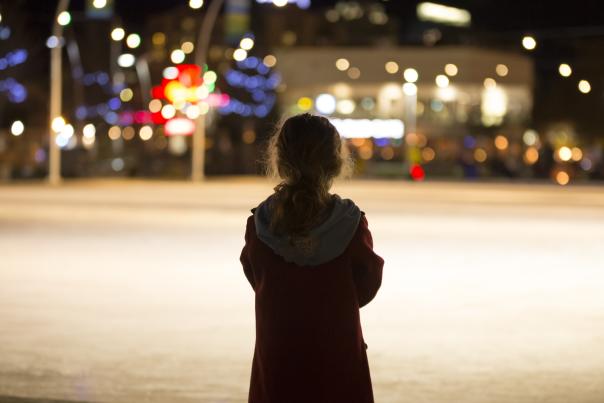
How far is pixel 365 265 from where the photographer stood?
457cm

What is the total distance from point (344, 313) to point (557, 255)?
14984mm

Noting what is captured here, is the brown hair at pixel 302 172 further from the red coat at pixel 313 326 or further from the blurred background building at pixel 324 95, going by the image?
the blurred background building at pixel 324 95

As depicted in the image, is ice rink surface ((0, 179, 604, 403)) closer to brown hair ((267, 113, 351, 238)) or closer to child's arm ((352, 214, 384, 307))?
child's arm ((352, 214, 384, 307))

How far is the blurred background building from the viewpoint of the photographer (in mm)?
64438

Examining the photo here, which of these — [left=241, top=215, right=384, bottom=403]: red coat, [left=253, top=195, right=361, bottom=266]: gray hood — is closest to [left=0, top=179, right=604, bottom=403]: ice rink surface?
[left=241, top=215, right=384, bottom=403]: red coat

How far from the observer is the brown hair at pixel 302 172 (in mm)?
4449

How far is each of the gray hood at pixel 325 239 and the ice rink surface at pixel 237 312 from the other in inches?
146

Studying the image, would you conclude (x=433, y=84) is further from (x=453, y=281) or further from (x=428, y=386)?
(x=428, y=386)

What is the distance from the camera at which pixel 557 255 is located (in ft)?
62.7

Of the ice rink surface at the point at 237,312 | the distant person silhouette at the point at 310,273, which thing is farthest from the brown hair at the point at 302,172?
the ice rink surface at the point at 237,312

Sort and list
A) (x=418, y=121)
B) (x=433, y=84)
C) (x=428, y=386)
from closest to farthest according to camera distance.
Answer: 1. (x=428, y=386)
2. (x=433, y=84)
3. (x=418, y=121)

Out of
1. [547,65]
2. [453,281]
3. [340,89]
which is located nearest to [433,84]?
[340,89]

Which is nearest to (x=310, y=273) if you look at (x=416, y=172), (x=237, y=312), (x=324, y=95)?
(x=237, y=312)

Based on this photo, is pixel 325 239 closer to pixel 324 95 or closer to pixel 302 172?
pixel 302 172
